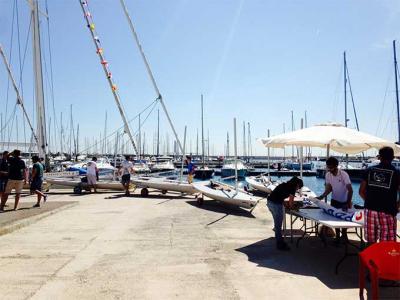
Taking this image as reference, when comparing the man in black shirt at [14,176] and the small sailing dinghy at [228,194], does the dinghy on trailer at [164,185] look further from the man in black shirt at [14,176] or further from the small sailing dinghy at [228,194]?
the man in black shirt at [14,176]

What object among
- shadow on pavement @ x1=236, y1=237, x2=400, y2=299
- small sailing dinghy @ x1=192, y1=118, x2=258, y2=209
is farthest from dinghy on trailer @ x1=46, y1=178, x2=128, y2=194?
shadow on pavement @ x1=236, y1=237, x2=400, y2=299

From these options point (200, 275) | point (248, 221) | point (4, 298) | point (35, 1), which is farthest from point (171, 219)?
point (35, 1)

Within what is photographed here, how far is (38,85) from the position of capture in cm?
1944

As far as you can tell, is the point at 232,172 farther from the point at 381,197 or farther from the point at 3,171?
the point at 381,197

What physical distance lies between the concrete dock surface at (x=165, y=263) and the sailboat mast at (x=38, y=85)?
1000 cm

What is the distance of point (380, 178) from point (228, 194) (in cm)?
768

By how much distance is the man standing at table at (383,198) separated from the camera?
4.95m

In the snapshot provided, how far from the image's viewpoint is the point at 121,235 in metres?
8.09

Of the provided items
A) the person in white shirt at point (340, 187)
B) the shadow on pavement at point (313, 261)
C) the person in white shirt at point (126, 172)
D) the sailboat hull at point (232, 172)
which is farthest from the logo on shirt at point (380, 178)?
the sailboat hull at point (232, 172)

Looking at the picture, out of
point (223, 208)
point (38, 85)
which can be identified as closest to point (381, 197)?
point (223, 208)

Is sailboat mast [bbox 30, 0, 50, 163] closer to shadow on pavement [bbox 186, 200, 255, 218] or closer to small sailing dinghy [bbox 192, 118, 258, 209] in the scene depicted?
shadow on pavement [bbox 186, 200, 255, 218]

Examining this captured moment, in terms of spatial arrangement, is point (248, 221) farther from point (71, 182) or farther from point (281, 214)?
point (71, 182)

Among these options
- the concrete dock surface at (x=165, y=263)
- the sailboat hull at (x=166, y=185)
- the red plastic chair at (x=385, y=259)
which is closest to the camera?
the red plastic chair at (x=385, y=259)

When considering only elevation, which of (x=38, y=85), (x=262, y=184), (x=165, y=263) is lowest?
(x=165, y=263)
